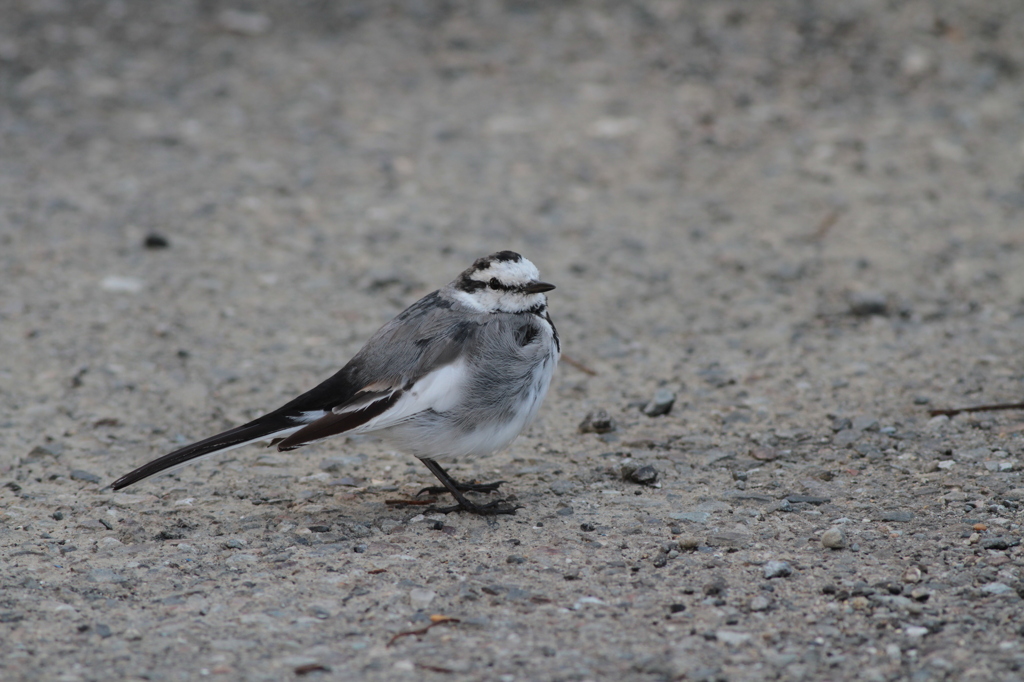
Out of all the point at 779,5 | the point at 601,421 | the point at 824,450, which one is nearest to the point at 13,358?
the point at 601,421

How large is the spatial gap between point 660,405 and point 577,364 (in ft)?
2.52

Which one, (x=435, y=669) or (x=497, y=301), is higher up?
(x=497, y=301)

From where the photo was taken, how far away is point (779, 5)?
1037 centimetres

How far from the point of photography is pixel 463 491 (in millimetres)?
4918

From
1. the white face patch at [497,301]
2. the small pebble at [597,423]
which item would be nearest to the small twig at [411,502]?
the white face patch at [497,301]

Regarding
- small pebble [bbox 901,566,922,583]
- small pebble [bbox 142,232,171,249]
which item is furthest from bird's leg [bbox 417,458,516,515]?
small pebble [bbox 142,232,171,249]

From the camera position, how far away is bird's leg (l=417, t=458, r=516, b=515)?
4641mm

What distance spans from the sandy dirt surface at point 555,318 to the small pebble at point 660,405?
0.31 ft

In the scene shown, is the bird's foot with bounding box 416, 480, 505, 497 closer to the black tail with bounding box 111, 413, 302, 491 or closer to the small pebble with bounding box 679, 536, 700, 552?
the black tail with bounding box 111, 413, 302, 491

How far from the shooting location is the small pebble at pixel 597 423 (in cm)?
549

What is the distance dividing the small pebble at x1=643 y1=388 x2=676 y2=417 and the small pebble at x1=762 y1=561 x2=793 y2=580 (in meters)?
1.72

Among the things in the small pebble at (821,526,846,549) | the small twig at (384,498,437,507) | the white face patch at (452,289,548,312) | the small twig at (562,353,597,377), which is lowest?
the small twig at (384,498,437,507)

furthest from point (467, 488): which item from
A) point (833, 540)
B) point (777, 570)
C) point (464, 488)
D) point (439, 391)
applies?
point (833, 540)

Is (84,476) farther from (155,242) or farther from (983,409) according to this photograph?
(983,409)
